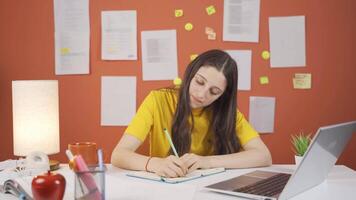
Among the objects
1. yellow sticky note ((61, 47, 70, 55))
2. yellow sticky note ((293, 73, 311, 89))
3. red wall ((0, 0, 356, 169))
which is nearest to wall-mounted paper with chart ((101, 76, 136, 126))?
red wall ((0, 0, 356, 169))

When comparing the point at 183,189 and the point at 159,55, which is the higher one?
the point at 159,55

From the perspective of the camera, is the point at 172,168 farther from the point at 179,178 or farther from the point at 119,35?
the point at 119,35

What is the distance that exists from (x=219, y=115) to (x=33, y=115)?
31.9 inches

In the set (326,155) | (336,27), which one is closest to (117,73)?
(336,27)

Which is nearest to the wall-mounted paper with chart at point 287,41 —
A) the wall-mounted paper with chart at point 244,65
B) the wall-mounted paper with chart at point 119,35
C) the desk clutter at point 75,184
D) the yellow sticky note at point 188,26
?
the wall-mounted paper with chart at point 244,65

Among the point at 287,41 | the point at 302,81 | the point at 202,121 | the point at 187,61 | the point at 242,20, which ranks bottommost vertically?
the point at 202,121

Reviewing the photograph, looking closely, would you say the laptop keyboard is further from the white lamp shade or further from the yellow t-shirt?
the white lamp shade

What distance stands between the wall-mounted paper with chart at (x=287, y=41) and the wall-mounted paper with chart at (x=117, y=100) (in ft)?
2.72

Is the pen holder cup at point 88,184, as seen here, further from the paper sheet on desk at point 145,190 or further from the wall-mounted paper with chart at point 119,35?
the wall-mounted paper with chart at point 119,35

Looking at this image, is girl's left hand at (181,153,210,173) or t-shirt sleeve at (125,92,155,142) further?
t-shirt sleeve at (125,92,155,142)

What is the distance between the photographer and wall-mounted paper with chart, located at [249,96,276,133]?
2414 millimetres

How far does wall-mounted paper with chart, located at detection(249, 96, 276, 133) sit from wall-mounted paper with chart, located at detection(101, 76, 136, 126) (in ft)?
2.28

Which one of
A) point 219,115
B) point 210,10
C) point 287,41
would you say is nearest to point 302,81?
point 287,41

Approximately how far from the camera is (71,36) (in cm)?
247
